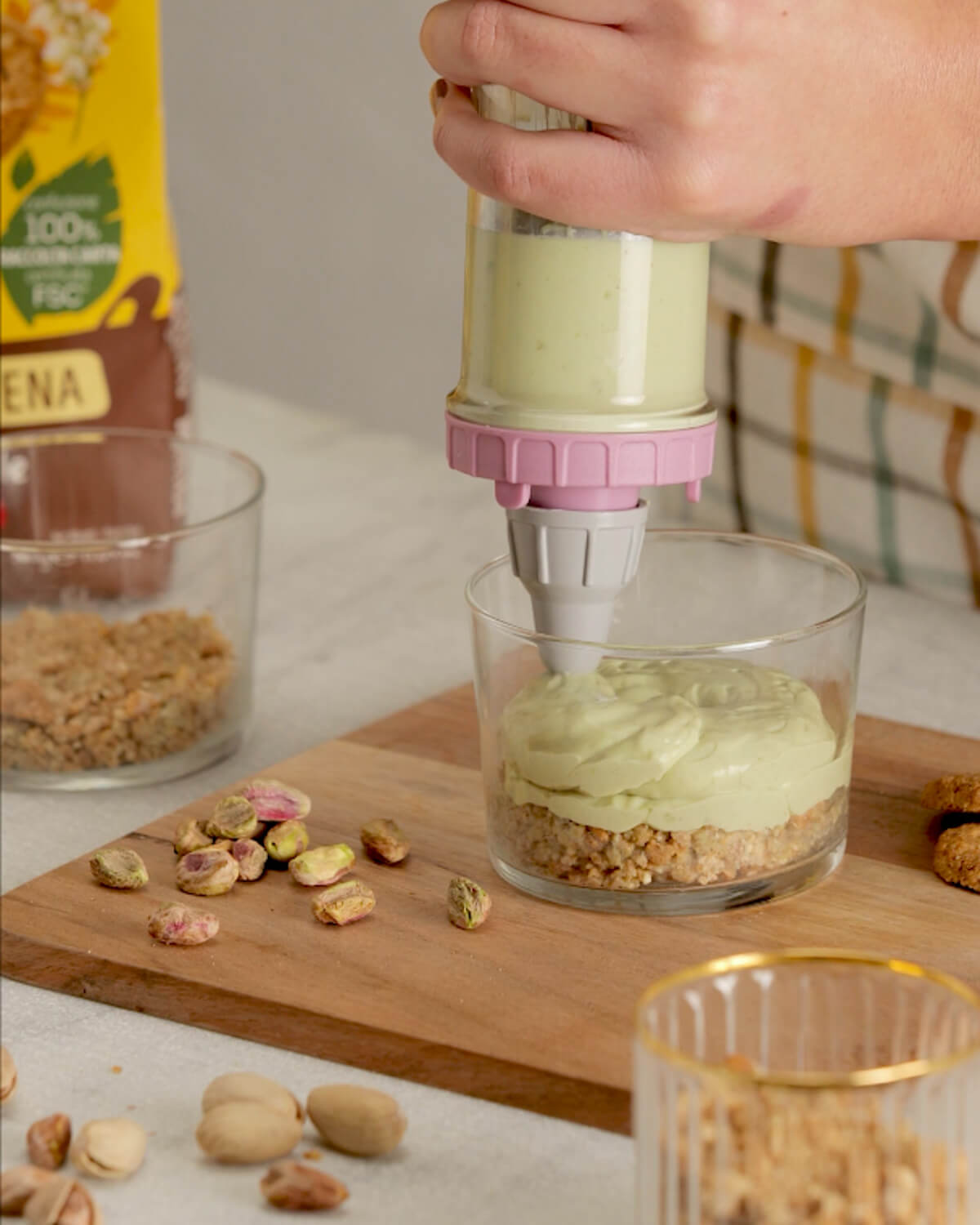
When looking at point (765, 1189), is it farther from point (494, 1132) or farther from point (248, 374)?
point (248, 374)

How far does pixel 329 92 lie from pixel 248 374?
43 cm

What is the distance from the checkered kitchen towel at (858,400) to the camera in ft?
3.88

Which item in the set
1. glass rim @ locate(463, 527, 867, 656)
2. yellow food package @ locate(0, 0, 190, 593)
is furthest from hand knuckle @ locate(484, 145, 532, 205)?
yellow food package @ locate(0, 0, 190, 593)

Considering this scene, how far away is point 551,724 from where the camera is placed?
2.35 ft

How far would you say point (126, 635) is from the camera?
37.5 inches

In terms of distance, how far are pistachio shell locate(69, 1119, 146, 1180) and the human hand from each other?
0.36 m

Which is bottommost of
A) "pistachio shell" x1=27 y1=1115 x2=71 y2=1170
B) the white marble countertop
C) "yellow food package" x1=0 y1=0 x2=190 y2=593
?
the white marble countertop

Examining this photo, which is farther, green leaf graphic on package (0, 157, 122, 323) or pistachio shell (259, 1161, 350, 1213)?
green leaf graphic on package (0, 157, 122, 323)

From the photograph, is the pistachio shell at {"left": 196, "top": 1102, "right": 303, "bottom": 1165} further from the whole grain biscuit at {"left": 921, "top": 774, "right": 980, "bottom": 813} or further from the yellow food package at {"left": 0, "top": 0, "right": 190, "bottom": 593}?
the yellow food package at {"left": 0, "top": 0, "right": 190, "bottom": 593}

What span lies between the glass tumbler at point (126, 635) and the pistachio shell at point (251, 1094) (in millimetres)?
342

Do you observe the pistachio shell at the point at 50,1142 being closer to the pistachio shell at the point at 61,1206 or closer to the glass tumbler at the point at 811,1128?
the pistachio shell at the point at 61,1206

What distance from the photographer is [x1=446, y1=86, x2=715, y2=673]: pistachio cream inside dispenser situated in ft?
2.17

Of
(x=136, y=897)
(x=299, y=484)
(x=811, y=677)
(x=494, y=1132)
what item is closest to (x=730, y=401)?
(x=299, y=484)

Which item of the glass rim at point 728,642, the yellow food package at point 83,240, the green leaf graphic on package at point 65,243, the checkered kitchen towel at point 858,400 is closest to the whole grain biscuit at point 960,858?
the glass rim at point 728,642
